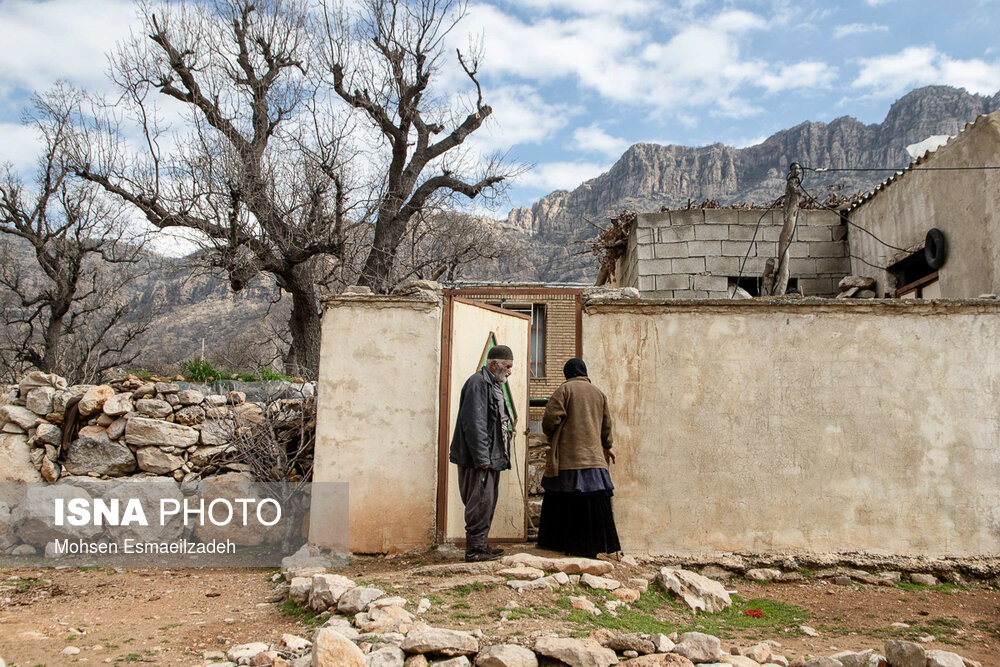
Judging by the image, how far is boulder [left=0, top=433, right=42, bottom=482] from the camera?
745 cm

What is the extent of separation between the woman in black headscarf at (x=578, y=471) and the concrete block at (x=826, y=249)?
7.81 meters

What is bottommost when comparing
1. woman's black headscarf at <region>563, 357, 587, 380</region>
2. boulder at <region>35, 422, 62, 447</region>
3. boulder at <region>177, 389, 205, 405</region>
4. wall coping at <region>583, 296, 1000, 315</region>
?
boulder at <region>35, 422, 62, 447</region>

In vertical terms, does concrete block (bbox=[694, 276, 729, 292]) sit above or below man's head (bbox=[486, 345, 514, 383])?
above

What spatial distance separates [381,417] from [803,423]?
3.75m

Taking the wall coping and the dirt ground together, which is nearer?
the dirt ground

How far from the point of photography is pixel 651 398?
6086 millimetres

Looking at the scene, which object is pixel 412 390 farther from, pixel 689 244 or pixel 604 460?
pixel 689 244

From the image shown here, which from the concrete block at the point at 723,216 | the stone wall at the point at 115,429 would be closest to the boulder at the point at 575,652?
the stone wall at the point at 115,429

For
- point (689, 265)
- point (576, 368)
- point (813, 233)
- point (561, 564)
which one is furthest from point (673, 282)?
point (561, 564)

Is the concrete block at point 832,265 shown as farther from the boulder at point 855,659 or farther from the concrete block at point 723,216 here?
the boulder at point 855,659

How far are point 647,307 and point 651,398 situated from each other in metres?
0.81

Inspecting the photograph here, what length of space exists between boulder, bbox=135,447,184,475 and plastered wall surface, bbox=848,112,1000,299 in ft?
31.0

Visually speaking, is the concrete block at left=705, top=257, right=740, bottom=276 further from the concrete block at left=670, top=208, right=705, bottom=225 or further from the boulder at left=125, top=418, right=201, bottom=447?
the boulder at left=125, top=418, right=201, bottom=447

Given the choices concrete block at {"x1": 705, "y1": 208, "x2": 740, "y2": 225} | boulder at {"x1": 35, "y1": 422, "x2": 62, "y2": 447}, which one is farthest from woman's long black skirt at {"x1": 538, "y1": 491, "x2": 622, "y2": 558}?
concrete block at {"x1": 705, "y1": 208, "x2": 740, "y2": 225}
